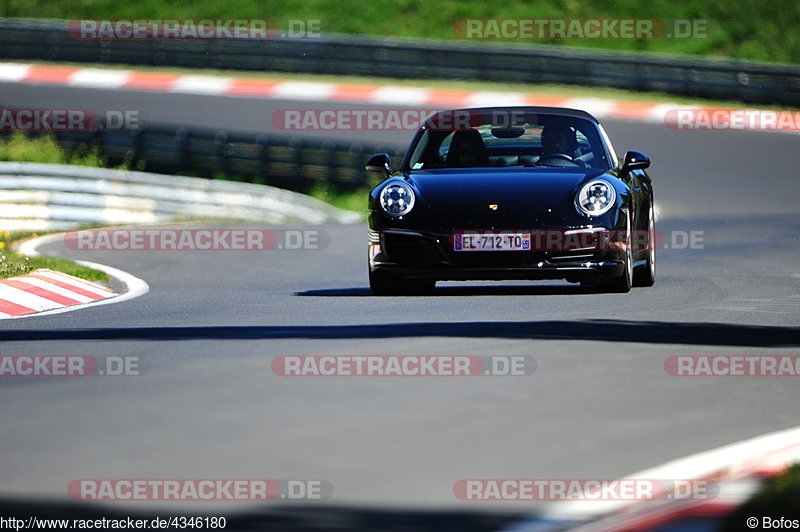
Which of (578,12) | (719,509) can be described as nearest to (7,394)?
(719,509)

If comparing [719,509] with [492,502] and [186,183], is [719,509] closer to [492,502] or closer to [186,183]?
[492,502]

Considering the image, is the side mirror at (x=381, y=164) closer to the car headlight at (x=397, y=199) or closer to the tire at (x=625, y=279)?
the car headlight at (x=397, y=199)

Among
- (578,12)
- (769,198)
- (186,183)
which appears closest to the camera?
(186,183)

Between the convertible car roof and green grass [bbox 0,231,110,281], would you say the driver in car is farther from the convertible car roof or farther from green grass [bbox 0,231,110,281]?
green grass [bbox 0,231,110,281]

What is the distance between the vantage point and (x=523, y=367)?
7.11 meters

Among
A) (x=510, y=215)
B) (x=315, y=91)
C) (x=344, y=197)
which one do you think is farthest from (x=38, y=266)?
(x=315, y=91)

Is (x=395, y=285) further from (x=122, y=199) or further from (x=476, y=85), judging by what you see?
(x=476, y=85)

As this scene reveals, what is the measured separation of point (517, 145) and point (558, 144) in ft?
0.97

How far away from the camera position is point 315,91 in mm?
→ 27078

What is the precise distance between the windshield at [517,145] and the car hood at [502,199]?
0.42 metres

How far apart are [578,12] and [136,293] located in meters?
23.0

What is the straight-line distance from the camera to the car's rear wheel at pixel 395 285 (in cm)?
1037

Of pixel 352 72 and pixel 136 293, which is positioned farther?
pixel 352 72

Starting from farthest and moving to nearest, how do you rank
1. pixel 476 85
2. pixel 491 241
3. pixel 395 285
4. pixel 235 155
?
pixel 476 85, pixel 235 155, pixel 395 285, pixel 491 241
